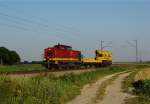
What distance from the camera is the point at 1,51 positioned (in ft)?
401

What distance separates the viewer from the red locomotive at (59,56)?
54.9 meters

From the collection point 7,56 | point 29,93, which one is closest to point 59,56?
point 29,93

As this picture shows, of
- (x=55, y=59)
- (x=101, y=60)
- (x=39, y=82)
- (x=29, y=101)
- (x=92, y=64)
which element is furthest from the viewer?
(x=101, y=60)

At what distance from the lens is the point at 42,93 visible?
65.2 ft

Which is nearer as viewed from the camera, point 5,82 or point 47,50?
point 5,82

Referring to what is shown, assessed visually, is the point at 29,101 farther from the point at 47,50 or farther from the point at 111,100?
the point at 47,50

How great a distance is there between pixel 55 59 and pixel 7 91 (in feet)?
120

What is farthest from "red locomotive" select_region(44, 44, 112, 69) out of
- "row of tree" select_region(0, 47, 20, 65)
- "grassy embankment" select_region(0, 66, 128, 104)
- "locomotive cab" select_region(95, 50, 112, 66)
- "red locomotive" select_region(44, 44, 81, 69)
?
A: "row of tree" select_region(0, 47, 20, 65)

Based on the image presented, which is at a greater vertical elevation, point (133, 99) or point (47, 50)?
point (47, 50)

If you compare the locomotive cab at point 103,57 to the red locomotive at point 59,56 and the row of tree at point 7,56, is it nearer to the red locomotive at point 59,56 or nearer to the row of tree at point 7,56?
the red locomotive at point 59,56

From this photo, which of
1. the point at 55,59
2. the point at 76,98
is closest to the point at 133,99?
the point at 76,98

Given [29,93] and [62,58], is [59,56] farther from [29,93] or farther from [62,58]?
[29,93]

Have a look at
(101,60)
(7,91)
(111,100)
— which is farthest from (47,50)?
(7,91)

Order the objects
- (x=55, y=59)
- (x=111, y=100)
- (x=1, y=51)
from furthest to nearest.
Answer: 1. (x=1, y=51)
2. (x=55, y=59)
3. (x=111, y=100)
